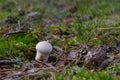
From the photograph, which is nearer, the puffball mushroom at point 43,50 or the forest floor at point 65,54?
the forest floor at point 65,54

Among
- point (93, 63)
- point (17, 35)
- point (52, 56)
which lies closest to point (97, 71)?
point (93, 63)

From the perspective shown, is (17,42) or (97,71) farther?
(17,42)

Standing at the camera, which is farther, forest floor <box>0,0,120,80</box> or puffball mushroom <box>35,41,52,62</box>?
puffball mushroom <box>35,41,52,62</box>

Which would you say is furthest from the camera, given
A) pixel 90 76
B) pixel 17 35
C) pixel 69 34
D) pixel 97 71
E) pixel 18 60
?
pixel 69 34

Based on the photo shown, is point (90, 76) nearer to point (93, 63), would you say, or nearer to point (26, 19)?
point (93, 63)

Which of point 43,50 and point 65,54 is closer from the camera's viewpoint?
point 43,50

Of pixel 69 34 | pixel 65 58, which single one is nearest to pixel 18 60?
pixel 65 58

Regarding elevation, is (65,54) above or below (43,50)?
below

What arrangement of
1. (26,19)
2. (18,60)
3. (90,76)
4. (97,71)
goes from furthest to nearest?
(26,19) < (18,60) < (97,71) < (90,76)
